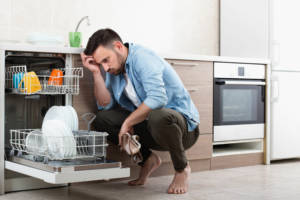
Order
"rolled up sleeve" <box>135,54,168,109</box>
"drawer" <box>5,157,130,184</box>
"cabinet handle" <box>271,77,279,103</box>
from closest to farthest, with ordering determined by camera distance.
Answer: "drawer" <box>5,157,130,184</box> → "rolled up sleeve" <box>135,54,168,109</box> → "cabinet handle" <box>271,77,279,103</box>

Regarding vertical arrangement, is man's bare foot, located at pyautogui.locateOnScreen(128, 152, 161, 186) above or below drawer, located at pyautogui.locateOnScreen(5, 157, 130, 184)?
below

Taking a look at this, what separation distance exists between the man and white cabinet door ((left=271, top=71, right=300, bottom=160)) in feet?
4.26

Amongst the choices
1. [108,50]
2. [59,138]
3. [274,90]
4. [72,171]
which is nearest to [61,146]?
[59,138]

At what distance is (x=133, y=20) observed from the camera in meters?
4.08

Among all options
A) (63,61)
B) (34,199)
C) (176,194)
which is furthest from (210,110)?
(34,199)

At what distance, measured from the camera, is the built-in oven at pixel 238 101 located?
369cm

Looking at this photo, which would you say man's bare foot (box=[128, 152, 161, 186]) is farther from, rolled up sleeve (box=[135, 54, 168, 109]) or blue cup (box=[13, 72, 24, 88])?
blue cup (box=[13, 72, 24, 88])

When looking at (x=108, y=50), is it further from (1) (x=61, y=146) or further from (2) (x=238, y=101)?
(2) (x=238, y=101)

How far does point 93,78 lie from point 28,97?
422 millimetres

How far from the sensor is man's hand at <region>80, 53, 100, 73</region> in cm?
277

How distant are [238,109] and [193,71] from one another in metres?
0.57

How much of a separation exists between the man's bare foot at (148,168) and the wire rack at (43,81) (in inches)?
25.4

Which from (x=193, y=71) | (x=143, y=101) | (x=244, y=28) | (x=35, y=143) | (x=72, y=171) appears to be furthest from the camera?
(x=244, y=28)

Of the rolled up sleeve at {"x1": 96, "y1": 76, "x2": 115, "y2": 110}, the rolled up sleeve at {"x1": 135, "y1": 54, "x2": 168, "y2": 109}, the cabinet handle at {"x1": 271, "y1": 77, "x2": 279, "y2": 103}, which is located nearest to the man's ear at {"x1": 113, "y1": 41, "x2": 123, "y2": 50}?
the rolled up sleeve at {"x1": 135, "y1": 54, "x2": 168, "y2": 109}
